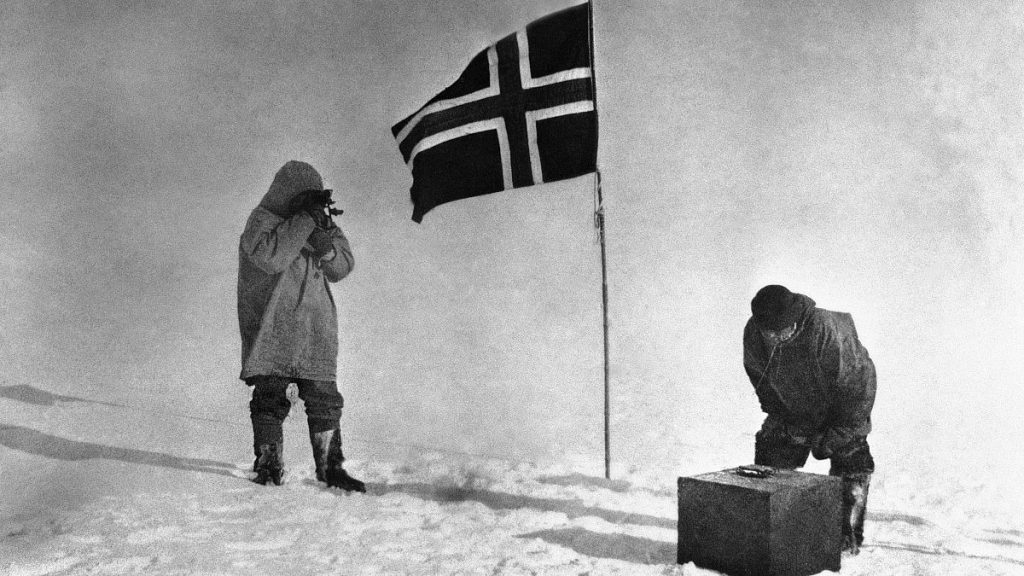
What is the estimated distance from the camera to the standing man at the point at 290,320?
3.25m

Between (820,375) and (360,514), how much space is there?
169 centimetres

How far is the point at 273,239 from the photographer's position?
10.7 feet

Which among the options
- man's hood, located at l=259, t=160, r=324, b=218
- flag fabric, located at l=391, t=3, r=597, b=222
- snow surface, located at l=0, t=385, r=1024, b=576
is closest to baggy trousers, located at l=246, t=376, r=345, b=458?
snow surface, located at l=0, t=385, r=1024, b=576

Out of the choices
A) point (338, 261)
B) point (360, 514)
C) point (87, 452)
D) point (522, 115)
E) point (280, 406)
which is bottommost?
point (360, 514)

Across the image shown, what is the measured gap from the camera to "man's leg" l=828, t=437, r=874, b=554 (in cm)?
253

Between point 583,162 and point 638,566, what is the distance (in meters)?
1.81

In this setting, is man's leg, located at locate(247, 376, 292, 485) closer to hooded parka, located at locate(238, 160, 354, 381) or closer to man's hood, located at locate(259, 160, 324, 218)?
hooded parka, located at locate(238, 160, 354, 381)

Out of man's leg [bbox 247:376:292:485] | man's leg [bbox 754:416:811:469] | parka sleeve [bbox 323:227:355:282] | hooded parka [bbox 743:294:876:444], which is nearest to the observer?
hooded parka [bbox 743:294:876:444]

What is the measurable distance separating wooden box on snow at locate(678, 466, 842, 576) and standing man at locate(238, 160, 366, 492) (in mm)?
1542

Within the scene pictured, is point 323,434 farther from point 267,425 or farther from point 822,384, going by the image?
point 822,384

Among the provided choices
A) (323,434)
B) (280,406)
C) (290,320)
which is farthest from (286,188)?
(323,434)

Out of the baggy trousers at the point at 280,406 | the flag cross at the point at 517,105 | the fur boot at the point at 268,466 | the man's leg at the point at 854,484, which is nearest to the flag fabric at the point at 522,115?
the flag cross at the point at 517,105

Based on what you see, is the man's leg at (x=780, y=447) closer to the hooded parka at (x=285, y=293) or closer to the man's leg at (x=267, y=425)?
the hooded parka at (x=285, y=293)

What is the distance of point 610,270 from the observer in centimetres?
634
